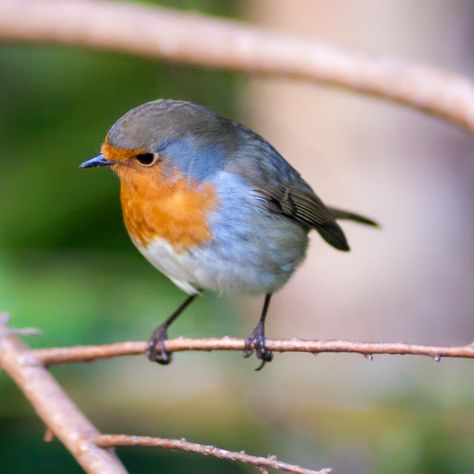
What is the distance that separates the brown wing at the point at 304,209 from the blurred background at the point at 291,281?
26.2 inches

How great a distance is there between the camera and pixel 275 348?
1.81 meters

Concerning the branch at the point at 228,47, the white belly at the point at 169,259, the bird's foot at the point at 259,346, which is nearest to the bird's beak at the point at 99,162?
the white belly at the point at 169,259

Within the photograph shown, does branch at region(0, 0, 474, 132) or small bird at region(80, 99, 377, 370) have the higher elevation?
branch at region(0, 0, 474, 132)

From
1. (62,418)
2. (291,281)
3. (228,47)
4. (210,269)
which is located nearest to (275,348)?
(62,418)

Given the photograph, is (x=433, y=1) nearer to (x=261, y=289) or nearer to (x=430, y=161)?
(x=430, y=161)

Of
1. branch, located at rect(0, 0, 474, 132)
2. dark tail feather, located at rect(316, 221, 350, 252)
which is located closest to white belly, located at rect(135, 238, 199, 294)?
dark tail feather, located at rect(316, 221, 350, 252)

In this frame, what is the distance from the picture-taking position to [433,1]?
494cm

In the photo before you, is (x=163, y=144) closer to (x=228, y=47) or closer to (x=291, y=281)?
(x=228, y=47)

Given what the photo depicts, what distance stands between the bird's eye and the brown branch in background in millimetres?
497

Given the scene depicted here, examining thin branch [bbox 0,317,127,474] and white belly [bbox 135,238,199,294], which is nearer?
thin branch [bbox 0,317,127,474]

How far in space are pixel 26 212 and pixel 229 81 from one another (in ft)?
4.33

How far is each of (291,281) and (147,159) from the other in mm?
2154

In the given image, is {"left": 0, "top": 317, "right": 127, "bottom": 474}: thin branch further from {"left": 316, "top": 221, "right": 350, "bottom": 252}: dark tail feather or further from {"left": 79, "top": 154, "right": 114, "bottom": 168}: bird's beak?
{"left": 316, "top": 221, "right": 350, "bottom": 252}: dark tail feather

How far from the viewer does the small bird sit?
95.5 inches
